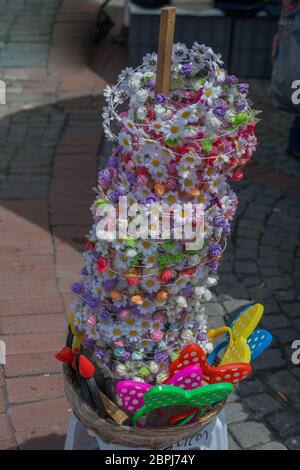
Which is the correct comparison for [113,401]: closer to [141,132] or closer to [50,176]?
[141,132]

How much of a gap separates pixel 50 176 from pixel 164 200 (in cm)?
351

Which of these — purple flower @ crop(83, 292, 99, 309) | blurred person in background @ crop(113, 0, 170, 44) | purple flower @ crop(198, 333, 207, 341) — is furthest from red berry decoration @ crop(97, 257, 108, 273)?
blurred person in background @ crop(113, 0, 170, 44)

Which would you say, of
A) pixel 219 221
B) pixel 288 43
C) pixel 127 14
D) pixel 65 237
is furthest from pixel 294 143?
pixel 219 221

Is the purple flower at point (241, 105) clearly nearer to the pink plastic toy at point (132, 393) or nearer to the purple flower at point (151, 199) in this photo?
the purple flower at point (151, 199)

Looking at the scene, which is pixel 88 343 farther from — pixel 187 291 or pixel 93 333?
pixel 187 291

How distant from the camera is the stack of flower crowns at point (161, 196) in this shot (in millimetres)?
2434

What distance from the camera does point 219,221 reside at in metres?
2.58

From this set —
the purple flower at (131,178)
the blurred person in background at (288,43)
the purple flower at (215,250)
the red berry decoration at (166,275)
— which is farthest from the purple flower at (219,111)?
the blurred person in background at (288,43)

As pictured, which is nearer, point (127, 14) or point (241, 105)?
point (241, 105)

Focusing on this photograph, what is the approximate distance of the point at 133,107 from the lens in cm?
253

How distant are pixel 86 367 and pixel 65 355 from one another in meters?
0.19

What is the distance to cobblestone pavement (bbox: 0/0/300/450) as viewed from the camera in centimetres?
363

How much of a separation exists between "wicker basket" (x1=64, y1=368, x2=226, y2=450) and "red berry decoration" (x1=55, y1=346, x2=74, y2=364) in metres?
0.17

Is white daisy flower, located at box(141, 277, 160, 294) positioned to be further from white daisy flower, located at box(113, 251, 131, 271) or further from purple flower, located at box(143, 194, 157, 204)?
purple flower, located at box(143, 194, 157, 204)
